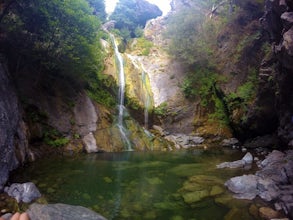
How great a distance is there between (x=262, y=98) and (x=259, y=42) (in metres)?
6.65

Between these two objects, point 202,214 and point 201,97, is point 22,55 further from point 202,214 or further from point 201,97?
point 201,97

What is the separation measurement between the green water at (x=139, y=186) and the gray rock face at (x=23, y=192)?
444 mm

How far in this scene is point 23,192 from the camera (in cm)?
760

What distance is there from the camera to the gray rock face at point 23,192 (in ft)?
24.4

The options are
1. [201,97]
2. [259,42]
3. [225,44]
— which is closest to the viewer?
[259,42]

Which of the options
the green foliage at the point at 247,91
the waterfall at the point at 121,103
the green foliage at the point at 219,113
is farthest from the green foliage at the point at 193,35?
the waterfall at the point at 121,103

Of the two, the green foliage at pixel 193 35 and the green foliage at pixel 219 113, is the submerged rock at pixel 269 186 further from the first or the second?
the green foliage at pixel 193 35

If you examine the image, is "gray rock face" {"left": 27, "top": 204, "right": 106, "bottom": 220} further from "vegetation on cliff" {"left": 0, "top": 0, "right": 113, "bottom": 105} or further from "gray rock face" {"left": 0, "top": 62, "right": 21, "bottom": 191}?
"vegetation on cliff" {"left": 0, "top": 0, "right": 113, "bottom": 105}

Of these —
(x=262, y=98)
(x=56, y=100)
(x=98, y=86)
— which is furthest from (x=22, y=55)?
(x=262, y=98)

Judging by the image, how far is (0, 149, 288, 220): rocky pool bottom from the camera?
7.09 meters

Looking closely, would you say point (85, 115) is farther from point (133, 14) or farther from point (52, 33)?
point (133, 14)

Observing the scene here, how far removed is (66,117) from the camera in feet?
58.5

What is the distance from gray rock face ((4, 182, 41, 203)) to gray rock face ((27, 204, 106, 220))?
220 cm

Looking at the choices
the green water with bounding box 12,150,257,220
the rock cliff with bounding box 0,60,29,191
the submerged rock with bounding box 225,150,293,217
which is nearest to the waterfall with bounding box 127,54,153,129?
the green water with bounding box 12,150,257,220
